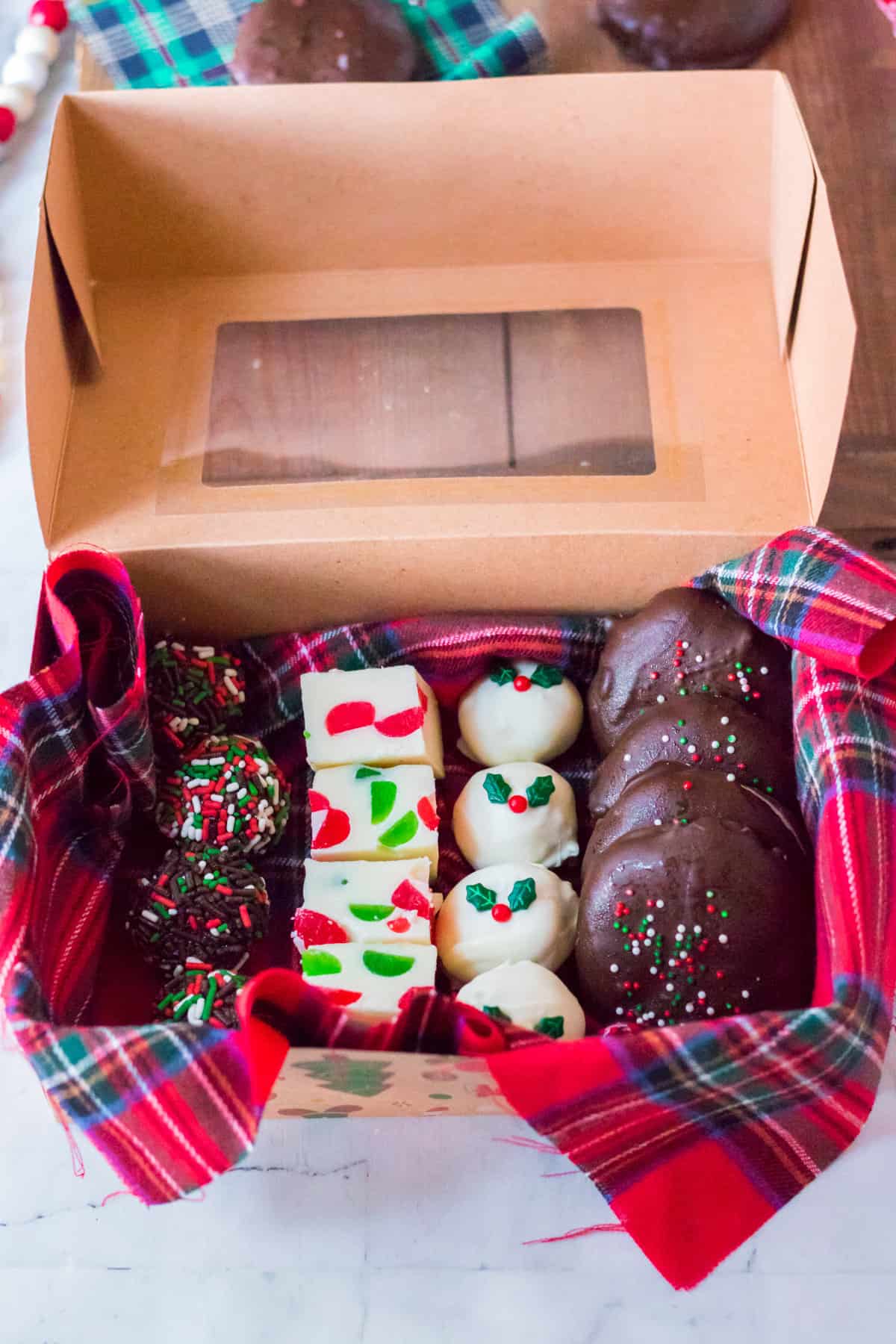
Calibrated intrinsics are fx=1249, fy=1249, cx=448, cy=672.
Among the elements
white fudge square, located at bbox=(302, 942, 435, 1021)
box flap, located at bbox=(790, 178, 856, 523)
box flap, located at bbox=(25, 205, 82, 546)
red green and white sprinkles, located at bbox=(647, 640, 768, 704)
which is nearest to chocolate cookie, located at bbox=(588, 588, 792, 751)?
red green and white sprinkles, located at bbox=(647, 640, 768, 704)

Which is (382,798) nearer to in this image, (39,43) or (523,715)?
(523,715)

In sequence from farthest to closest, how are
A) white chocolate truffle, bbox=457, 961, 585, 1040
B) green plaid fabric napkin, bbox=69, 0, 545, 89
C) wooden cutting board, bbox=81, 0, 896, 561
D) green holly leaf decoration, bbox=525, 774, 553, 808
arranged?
green plaid fabric napkin, bbox=69, 0, 545, 89 < wooden cutting board, bbox=81, 0, 896, 561 < green holly leaf decoration, bbox=525, 774, 553, 808 < white chocolate truffle, bbox=457, 961, 585, 1040

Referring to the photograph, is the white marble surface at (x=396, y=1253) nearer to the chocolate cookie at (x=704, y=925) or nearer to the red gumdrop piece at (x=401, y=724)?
the chocolate cookie at (x=704, y=925)

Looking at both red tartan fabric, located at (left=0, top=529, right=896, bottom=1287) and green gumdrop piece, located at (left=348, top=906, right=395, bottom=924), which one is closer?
red tartan fabric, located at (left=0, top=529, right=896, bottom=1287)

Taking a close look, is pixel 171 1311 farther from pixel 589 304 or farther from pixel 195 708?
pixel 589 304

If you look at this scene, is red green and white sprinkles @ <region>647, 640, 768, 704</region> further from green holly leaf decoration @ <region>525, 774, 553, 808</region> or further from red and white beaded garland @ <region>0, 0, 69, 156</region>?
red and white beaded garland @ <region>0, 0, 69, 156</region>

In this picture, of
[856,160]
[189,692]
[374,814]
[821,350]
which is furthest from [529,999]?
[856,160]

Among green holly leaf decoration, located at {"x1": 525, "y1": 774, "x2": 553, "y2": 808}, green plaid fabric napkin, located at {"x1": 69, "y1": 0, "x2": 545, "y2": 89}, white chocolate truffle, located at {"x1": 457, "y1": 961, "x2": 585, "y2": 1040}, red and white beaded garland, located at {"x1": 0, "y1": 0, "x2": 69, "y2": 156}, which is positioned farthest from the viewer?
red and white beaded garland, located at {"x1": 0, "y1": 0, "x2": 69, "y2": 156}

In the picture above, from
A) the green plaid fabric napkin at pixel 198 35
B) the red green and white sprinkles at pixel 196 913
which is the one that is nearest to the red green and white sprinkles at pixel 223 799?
the red green and white sprinkles at pixel 196 913
